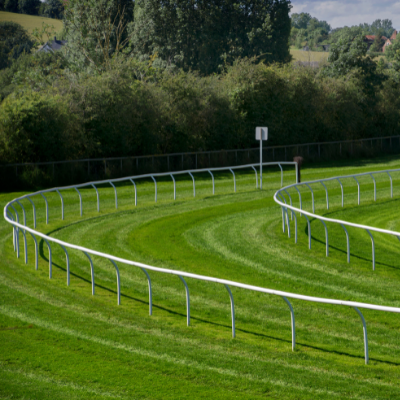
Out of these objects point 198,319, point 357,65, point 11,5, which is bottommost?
point 198,319

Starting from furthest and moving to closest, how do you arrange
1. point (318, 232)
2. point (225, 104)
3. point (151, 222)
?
point (225, 104) → point (151, 222) → point (318, 232)

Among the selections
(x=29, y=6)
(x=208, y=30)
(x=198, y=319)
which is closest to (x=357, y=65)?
(x=208, y=30)

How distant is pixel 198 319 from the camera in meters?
8.53

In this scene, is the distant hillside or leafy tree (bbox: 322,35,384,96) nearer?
leafy tree (bbox: 322,35,384,96)

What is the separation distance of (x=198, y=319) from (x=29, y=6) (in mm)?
120693

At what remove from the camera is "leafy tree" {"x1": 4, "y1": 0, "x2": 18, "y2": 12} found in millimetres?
112188

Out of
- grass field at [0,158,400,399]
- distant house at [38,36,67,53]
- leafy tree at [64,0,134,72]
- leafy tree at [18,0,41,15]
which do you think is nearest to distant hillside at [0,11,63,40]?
leafy tree at [18,0,41,15]

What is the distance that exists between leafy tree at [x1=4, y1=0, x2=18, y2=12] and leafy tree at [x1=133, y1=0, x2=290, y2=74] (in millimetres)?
75250

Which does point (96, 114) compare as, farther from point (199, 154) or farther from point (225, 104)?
point (225, 104)

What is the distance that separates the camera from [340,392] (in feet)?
19.2

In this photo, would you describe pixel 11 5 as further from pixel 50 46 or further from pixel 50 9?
pixel 50 46

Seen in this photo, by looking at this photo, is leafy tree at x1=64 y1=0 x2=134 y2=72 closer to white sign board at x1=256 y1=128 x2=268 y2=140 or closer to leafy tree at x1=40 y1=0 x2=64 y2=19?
white sign board at x1=256 y1=128 x2=268 y2=140

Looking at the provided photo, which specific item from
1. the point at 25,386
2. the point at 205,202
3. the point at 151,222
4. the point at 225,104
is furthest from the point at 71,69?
the point at 25,386

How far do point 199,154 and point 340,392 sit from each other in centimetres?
2370
